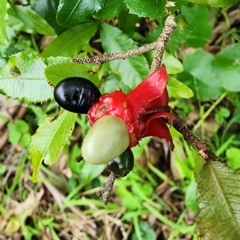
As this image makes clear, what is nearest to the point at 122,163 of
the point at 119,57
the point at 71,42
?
the point at 119,57

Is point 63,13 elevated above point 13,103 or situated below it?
above

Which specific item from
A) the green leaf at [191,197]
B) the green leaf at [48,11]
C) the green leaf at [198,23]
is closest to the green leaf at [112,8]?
the green leaf at [48,11]

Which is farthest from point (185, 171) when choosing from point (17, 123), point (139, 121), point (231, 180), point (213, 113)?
point (139, 121)

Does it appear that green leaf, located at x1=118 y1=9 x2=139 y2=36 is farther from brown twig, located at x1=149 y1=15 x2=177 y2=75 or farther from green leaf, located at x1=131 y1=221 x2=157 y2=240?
green leaf, located at x1=131 y1=221 x2=157 y2=240

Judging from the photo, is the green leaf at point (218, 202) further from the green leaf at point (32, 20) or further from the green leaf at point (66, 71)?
the green leaf at point (32, 20)

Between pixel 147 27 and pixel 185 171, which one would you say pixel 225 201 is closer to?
pixel 185 171

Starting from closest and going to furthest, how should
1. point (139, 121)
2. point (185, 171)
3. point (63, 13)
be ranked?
1. point (139, 121)
2. point (63, 13)
3. point (185, 171)

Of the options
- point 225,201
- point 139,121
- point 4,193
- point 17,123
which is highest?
point 139,121
